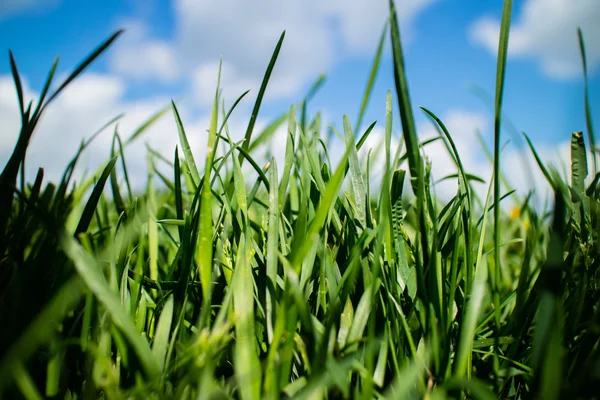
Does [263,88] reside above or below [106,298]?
above

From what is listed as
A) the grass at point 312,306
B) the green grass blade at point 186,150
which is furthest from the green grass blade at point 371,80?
the green grass blade at point 186,150

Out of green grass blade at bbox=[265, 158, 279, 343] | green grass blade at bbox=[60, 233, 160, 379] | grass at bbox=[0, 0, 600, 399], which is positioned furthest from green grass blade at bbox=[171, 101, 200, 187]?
green grass blade at bbox=[60, 233, 160, 379]

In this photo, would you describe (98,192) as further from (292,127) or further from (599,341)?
(599,341)

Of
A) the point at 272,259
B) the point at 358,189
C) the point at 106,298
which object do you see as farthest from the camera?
the point at 358,189

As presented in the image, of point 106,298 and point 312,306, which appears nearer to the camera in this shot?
point 106,298

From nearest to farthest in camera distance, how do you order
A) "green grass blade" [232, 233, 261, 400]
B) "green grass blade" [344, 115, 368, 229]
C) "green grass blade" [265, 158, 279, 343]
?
"green grass blade" [232, 233, 261, 400] < "green grass blade" [265, 158, 279, 343] < "green grass blade" [344, 115, 368, 229]

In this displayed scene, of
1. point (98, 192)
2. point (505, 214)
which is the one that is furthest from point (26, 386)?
point (505, 214)

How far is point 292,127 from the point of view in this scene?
2.26ft

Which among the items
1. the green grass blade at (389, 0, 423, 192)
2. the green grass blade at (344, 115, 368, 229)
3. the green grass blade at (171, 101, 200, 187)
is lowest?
the green grass blade at (344, 115, 368, 229)

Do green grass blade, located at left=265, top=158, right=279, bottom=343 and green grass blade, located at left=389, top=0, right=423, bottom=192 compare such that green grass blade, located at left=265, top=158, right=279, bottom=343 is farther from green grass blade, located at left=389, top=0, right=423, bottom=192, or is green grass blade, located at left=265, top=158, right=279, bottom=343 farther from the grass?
green grass blade, located at left=389, top=0, right=423, bottom=192

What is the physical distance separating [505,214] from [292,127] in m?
1.07

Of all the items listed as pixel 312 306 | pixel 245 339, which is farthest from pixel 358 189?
pixel 245 339

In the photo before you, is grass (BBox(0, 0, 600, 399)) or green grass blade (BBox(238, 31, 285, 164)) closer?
grass (BBox(0, 0, 600, 399))

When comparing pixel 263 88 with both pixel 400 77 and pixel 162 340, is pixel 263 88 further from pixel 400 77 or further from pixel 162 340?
pixel 162 340
